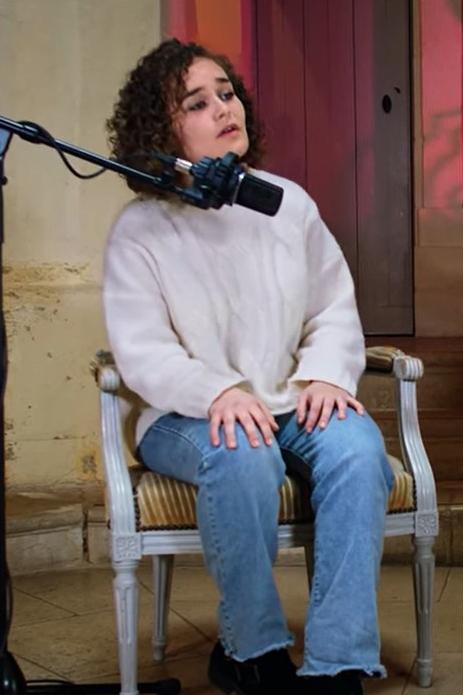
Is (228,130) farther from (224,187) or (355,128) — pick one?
(355,128)

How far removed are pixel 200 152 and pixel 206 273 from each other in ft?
0.72

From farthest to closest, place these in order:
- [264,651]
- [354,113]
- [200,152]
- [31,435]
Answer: [354,113] → [31,435] → [200,152] → [264,651]

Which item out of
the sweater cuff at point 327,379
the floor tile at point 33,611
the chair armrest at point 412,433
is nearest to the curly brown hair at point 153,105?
the sweater cuff at point 327,379

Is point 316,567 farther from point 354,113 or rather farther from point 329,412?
point 354,113

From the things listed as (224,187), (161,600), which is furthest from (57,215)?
(224,187)

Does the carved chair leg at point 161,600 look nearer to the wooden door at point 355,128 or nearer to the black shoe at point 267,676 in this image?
the black shoe at point 267,676

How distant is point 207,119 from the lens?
196 cm

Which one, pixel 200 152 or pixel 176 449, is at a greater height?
pixel 200 152

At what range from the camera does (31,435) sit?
319 centimetres

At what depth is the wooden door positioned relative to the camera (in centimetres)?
499

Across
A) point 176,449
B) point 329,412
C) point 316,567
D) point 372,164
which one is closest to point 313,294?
point 329,412

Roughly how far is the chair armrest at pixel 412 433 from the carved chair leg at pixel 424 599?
0.14 feet

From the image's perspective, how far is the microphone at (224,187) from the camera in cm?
155

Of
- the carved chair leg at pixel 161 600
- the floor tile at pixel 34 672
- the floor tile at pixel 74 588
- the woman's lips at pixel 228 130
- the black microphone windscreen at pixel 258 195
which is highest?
the woman's lips at pixel 228 130
